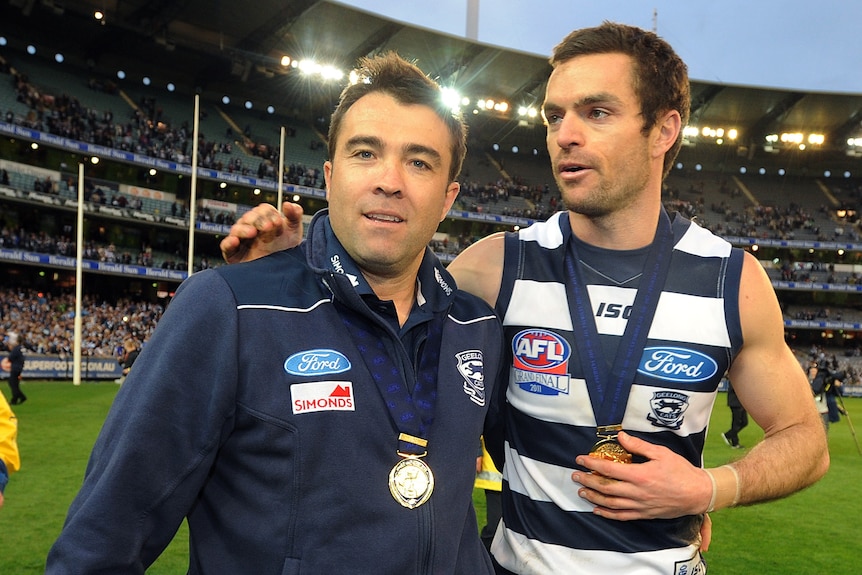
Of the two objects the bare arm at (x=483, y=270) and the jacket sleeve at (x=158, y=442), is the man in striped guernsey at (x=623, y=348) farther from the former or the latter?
the jacket sleeve at (x=158, y=442)

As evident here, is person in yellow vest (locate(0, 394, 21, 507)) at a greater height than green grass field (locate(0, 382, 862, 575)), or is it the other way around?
person in yellow vest (locate(0, 394, 21, 507))

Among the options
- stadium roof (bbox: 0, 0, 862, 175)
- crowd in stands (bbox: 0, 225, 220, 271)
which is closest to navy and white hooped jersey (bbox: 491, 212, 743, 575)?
crowd in stands (bbox: 0, 225, 220, 271)

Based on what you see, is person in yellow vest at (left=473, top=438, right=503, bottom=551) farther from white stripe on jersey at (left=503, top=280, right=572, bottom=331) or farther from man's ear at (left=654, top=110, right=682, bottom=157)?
man's ear at (left=654, top=110, right=682, bottom=157)

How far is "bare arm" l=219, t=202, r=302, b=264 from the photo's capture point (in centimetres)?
201

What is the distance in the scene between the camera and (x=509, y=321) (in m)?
2.45

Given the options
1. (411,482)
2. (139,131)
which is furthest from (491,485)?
(139,131)

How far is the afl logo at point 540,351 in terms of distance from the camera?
235 centimetres

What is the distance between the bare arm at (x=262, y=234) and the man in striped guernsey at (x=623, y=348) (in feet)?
0.08

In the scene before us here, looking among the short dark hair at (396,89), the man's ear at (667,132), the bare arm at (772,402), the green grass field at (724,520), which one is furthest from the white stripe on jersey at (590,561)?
the green grass field at (724,520)

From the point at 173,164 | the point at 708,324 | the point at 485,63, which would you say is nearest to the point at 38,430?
the point at 708,324

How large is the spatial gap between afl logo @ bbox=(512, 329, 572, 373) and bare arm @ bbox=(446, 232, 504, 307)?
0.64 ft

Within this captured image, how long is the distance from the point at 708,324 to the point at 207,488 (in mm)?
1685

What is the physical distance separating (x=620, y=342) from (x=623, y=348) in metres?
0.04

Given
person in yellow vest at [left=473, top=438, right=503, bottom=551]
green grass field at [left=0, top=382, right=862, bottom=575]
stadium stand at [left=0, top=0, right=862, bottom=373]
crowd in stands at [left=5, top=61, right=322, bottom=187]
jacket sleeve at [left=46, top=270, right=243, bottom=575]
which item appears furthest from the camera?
stadium stand at [left=0, top=0, right=862, bottom=373]
